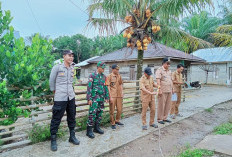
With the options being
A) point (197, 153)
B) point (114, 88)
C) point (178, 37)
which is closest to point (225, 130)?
point (197, 153)

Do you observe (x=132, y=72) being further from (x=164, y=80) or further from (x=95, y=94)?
(x=95, y=94)

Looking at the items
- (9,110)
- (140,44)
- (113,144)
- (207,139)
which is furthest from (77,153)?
(140,44)

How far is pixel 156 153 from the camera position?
3598mm

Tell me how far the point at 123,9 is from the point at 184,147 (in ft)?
15.2

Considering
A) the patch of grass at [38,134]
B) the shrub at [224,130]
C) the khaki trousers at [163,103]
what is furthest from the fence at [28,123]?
the shrub at [224,130]

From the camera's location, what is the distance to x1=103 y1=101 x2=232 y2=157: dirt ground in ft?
11.8

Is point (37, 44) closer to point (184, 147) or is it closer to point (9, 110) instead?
point (9, 110)

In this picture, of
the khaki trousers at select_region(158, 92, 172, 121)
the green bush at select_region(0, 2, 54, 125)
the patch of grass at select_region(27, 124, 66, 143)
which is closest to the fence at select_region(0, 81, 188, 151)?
the patch of grass at select_region(27, 124, 66, 143)

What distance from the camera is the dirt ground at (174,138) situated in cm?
360

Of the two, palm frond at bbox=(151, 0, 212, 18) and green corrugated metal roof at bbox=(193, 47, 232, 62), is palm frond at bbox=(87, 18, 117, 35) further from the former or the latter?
green corrugated metal roof at bbox=(193, 47, 232, 62)

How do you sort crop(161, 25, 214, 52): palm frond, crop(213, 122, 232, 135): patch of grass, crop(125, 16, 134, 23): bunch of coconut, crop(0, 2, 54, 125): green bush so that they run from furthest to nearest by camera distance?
crop(161, 25, 214, 52): palm frond < crop(125, 16, 134, 23): bunch of coconut < crop(213, 122, 232, 135): patch of grass < crop(0, 2, 54, 125): green bush

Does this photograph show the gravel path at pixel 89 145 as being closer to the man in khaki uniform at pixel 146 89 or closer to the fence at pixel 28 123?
the fence at pixel 28 123

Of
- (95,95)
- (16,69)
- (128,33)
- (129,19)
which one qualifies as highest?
(129,19)

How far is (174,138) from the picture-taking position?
4410 millimetres
